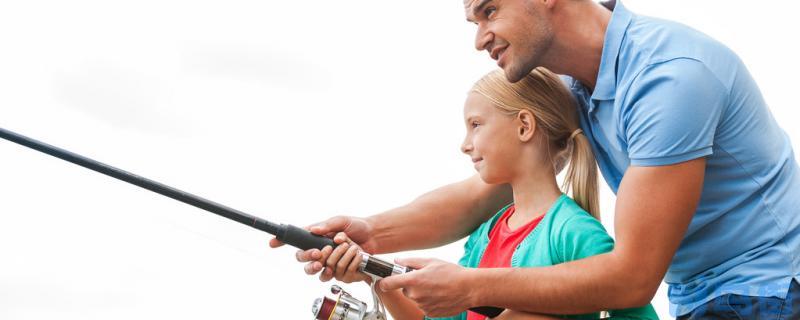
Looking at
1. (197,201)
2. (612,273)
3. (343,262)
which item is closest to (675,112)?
(612,273)

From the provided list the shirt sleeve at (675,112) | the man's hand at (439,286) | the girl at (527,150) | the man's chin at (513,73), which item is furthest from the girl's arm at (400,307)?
the shirt sleeve at (675,112)

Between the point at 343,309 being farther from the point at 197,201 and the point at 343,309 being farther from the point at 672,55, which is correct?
the point at 672,55

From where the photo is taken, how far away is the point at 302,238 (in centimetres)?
173

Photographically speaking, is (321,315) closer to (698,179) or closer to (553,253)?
(553,253)

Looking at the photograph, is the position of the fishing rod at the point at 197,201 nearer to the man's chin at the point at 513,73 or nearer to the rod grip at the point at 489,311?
the rod grip at the point at 489,311

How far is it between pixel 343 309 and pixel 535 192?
1.49ft

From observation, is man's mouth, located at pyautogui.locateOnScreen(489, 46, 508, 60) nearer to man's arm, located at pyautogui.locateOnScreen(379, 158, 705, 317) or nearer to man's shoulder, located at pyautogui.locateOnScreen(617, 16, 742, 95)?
man's shoulder, located at pyautogui.locateOnScreen(617, 16, 742, 95)

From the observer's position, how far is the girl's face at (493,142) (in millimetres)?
1774

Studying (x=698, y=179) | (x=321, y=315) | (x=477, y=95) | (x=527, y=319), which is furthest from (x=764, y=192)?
(x=321, y=315)

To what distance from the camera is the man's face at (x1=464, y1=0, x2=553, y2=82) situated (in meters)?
1.64

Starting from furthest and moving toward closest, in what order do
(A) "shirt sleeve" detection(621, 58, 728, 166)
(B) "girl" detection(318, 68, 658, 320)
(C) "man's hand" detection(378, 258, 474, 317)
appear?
(B) "girl" detection(318, 68, 658, 320) < (C) "man's hand" detection(378, 258, 474, 317) < (A) "shirt sleeve" detection(621, 58, 728, 166)

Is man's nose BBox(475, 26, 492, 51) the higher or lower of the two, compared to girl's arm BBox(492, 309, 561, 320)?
higher

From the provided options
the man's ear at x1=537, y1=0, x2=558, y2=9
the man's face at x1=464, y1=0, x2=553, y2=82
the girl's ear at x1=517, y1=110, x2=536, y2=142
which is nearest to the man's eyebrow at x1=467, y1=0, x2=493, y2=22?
the man's face at x1=464, y1=0, x2=553, y2=82

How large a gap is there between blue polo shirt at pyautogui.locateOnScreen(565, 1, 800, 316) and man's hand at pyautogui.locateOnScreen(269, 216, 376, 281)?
58 cm
